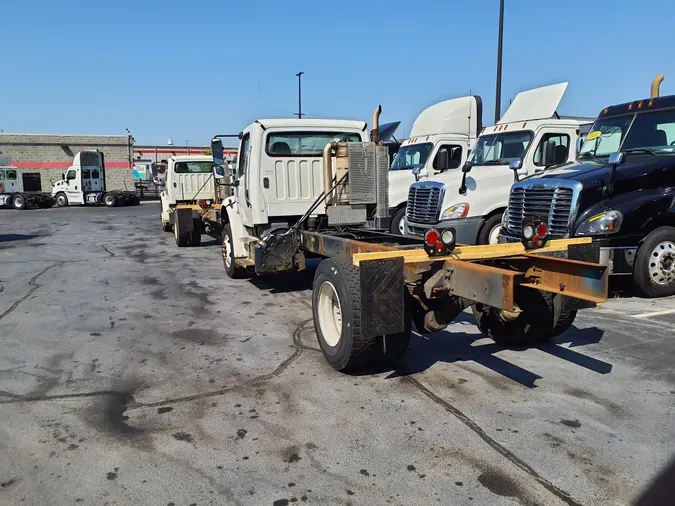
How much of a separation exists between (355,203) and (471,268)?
12.5 feet

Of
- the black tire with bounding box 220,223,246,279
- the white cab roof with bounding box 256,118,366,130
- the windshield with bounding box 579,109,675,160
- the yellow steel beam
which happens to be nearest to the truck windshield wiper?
the windshield with bounding box 579,109,675,160

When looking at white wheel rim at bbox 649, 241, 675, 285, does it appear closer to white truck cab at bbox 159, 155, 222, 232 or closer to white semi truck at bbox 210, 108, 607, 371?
white semi truck at bbox 210, 108, 607, 371

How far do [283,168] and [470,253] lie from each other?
4.24 m

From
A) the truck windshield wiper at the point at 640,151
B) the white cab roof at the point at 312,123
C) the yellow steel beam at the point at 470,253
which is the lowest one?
the yellow steel beam at the point at 470,253

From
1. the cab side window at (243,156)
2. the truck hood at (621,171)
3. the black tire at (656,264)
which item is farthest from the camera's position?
the cab side window at (243,156)

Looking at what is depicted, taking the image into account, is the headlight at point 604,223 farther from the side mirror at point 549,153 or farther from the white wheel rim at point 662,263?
the side mirror at point 549,153

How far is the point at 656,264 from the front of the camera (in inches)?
281

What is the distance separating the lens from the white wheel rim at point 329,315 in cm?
478

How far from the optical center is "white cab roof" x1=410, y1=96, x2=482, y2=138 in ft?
42.1

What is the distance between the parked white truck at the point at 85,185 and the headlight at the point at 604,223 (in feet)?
107

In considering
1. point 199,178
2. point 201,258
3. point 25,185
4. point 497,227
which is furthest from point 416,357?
point 25,185

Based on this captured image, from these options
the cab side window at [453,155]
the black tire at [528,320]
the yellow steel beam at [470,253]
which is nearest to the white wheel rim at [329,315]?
the yellow steel beam at [470,253]

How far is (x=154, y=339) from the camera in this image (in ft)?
19.2

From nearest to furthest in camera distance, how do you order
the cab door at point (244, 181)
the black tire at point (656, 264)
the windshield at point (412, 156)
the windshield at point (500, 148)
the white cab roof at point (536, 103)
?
the black tire at point (656, 264)
the cab door at point (244, 181)
the windshield at point (500, 148)
the white cab roof at point (536, 103)
the windshield at point (412, 156)
